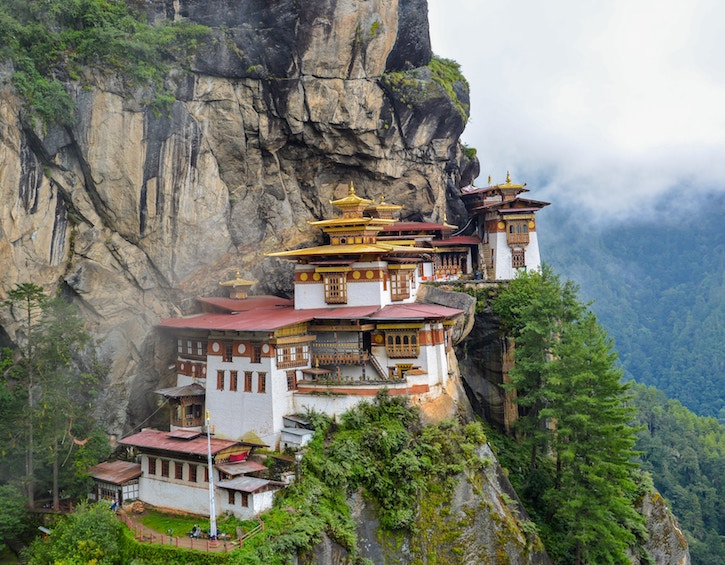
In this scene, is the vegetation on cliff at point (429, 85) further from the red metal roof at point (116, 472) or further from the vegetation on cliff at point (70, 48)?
the red metal roof at point (116, 472)

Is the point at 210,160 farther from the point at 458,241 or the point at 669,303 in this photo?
the point at 669,303

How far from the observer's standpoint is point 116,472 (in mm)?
27969

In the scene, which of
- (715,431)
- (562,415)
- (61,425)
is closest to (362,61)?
(562,415)

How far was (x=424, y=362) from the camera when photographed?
3122cm

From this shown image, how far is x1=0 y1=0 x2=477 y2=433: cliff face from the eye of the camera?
99.5 ft

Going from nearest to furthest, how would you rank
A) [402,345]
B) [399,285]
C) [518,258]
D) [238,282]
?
[402,345] < [399,285] < [238,282] < [518,258]

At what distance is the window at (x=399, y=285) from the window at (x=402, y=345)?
357 centimetres

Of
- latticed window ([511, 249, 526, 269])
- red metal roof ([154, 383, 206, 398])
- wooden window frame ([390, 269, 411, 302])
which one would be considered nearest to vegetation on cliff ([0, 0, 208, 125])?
red metal roof ([154, 383, 206, 398])

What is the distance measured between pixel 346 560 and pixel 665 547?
1728cm

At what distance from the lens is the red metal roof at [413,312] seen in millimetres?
30688

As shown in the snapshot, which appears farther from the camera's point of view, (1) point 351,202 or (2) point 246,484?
(1) point 351,202

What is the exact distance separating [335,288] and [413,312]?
4202mm

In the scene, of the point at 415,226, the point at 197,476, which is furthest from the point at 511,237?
the point at 197,476

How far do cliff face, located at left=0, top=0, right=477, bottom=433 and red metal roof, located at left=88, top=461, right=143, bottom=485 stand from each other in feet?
8.45
